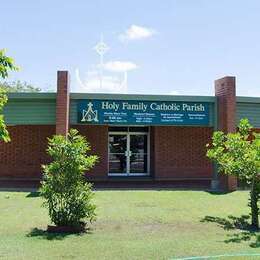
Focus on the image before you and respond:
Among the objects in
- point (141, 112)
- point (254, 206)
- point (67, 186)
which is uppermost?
point (141, 112)

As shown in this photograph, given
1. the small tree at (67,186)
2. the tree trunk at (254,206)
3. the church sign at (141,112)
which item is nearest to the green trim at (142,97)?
the church sign at (141,112)

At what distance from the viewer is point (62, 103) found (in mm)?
19859

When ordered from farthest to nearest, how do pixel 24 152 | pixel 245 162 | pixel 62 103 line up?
pixel 24 152
pixel 62 103
pixel 245 162

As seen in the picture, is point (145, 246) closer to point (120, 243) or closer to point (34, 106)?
point (120, 243)

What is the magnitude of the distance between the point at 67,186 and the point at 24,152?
524 inches

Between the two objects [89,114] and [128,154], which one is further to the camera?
[128,154]

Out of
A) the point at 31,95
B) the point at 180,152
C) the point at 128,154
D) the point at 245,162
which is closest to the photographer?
the point at 245,162

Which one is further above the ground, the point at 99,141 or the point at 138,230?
the point at 99,141

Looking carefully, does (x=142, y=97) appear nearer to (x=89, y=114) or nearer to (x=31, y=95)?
(x=89, y=114)

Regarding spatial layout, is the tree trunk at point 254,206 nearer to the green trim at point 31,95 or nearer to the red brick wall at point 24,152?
the green trim at point 31,95

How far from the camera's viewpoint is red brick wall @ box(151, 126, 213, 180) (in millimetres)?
24516

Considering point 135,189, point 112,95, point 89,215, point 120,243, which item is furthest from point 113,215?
Answer: point 112,95

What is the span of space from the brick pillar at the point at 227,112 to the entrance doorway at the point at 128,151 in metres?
5.54

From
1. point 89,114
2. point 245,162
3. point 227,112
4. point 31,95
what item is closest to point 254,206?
point 245,162
